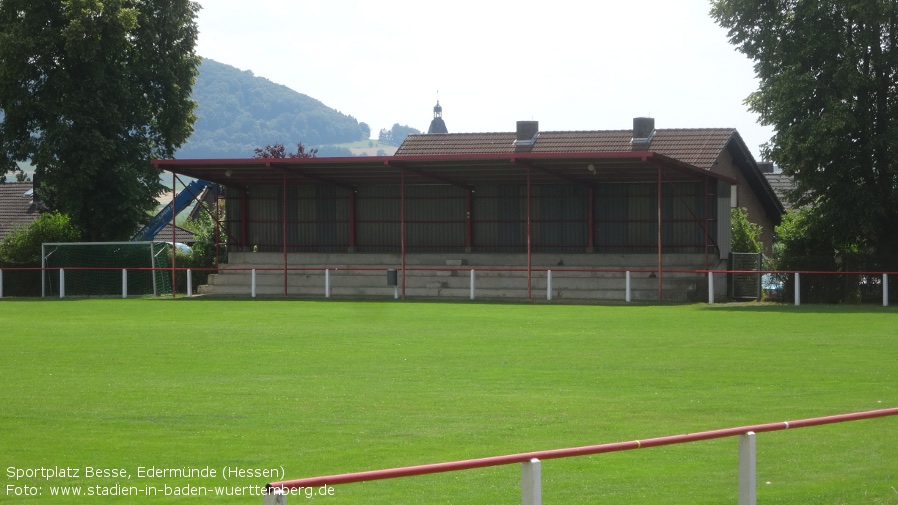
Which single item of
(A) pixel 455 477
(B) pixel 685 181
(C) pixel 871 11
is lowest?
(A) pixel 455 477

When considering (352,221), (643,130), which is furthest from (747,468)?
(643,130)

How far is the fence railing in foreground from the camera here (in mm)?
5113

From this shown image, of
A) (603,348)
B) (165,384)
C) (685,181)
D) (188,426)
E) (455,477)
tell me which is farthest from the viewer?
(685,181)

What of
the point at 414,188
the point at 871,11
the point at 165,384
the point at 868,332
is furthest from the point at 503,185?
the point at 165,384

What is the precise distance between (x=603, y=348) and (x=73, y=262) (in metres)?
27.4

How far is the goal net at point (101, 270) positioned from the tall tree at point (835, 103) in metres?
22.0

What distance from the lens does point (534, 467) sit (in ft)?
19.0

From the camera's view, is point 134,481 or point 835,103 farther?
point 835,103

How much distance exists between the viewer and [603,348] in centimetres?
1958

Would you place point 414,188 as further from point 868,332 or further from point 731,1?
point 868,332

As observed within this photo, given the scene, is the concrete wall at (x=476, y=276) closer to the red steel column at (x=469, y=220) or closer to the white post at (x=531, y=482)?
the red steel column at (x=469, y=220)

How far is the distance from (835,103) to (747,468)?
28.8 metres

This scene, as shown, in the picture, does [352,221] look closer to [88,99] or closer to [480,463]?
[88,99]

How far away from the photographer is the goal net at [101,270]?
133 ft
